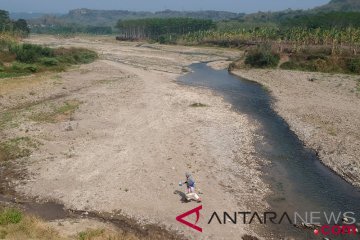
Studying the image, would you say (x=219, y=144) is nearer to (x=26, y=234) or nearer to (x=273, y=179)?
(x=273, y=179)

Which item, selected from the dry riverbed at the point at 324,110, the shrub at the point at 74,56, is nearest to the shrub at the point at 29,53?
the shrub at the point at 74,56

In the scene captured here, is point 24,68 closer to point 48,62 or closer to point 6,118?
point 48,62

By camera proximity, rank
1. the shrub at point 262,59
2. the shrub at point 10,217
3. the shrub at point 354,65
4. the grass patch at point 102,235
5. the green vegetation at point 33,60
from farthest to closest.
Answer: the shrub at point 262,59 < the shrub at point 354,65 < the green vegetation at point 33,60 < the shrub at point 10,217 < the grass patch at point 102,235

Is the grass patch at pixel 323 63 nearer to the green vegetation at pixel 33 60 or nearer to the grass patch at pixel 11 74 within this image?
the green vegetation at pixel 33 60

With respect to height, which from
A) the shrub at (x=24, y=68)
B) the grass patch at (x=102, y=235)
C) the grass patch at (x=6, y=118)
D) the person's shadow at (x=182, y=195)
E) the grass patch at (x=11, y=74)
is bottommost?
the grass patch at (x=102, y=235)

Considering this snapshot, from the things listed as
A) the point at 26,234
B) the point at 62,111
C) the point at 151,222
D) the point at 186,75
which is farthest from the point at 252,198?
the point at 186,75

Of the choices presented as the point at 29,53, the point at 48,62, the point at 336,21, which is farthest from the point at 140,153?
the point at 336,21

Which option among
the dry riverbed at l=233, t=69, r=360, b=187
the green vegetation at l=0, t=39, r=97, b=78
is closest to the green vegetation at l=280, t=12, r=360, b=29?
the dry riverbed at l=233, t=69, r=360, b=187

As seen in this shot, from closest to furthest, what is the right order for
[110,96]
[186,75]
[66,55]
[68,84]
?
[110,96]
[68,84]
[186,75]
[66,55]
